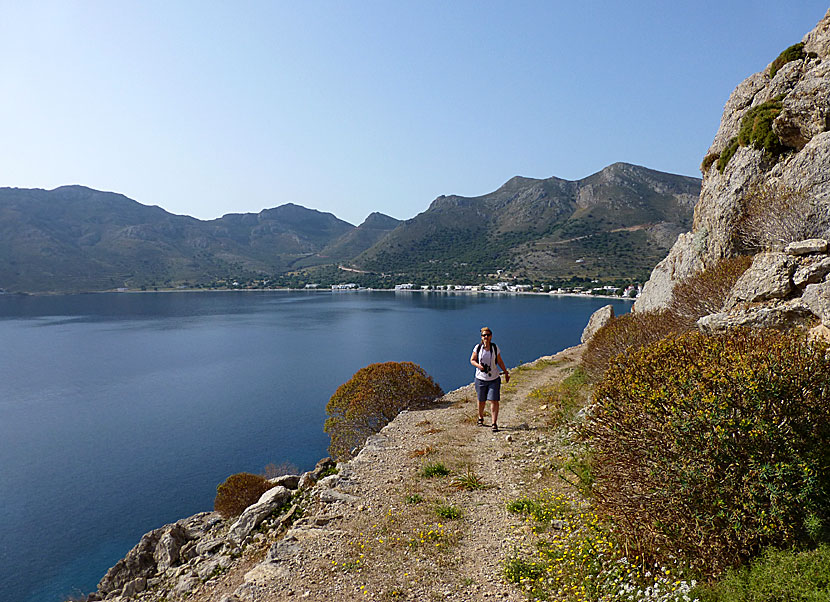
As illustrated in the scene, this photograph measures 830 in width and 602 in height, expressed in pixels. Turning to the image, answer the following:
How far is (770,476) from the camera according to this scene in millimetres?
3471

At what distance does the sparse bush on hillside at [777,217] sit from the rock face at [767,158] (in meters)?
0.15

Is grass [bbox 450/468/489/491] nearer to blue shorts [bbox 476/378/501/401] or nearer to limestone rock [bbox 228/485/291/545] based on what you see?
blue shorts [bbox 476/378/501/401]

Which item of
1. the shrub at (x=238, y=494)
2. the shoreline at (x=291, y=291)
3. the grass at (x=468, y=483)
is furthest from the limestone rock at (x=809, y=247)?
the shoreline at (x=291, y=291)

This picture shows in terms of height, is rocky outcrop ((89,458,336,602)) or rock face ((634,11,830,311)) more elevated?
rock face ((634,11,830,311))

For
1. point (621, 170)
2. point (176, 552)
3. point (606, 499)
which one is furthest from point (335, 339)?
point (621, 170)

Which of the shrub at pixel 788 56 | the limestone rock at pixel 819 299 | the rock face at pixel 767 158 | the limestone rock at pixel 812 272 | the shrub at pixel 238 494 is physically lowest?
the shrub at pixel 238 494

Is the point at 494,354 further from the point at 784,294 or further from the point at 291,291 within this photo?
the point at 291,291

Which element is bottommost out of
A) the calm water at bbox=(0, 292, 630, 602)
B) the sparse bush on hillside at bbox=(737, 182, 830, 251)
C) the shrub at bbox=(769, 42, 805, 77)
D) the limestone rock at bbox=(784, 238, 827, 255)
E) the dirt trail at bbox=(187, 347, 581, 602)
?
the calm water at bbox=(0, 292, 630, 602)

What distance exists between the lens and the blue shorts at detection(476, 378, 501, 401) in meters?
9.89

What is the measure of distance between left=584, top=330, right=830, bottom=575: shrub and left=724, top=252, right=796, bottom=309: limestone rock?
408 centimetres

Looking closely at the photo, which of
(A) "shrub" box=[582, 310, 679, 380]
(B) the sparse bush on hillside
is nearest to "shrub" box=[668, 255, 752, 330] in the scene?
(A) "shrub" box=[582, 310, 679, 380]

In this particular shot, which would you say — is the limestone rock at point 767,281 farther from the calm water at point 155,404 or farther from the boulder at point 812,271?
the calm water at point 155,404

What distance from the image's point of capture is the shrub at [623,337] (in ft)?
37.3

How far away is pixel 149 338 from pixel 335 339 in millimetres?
30124
